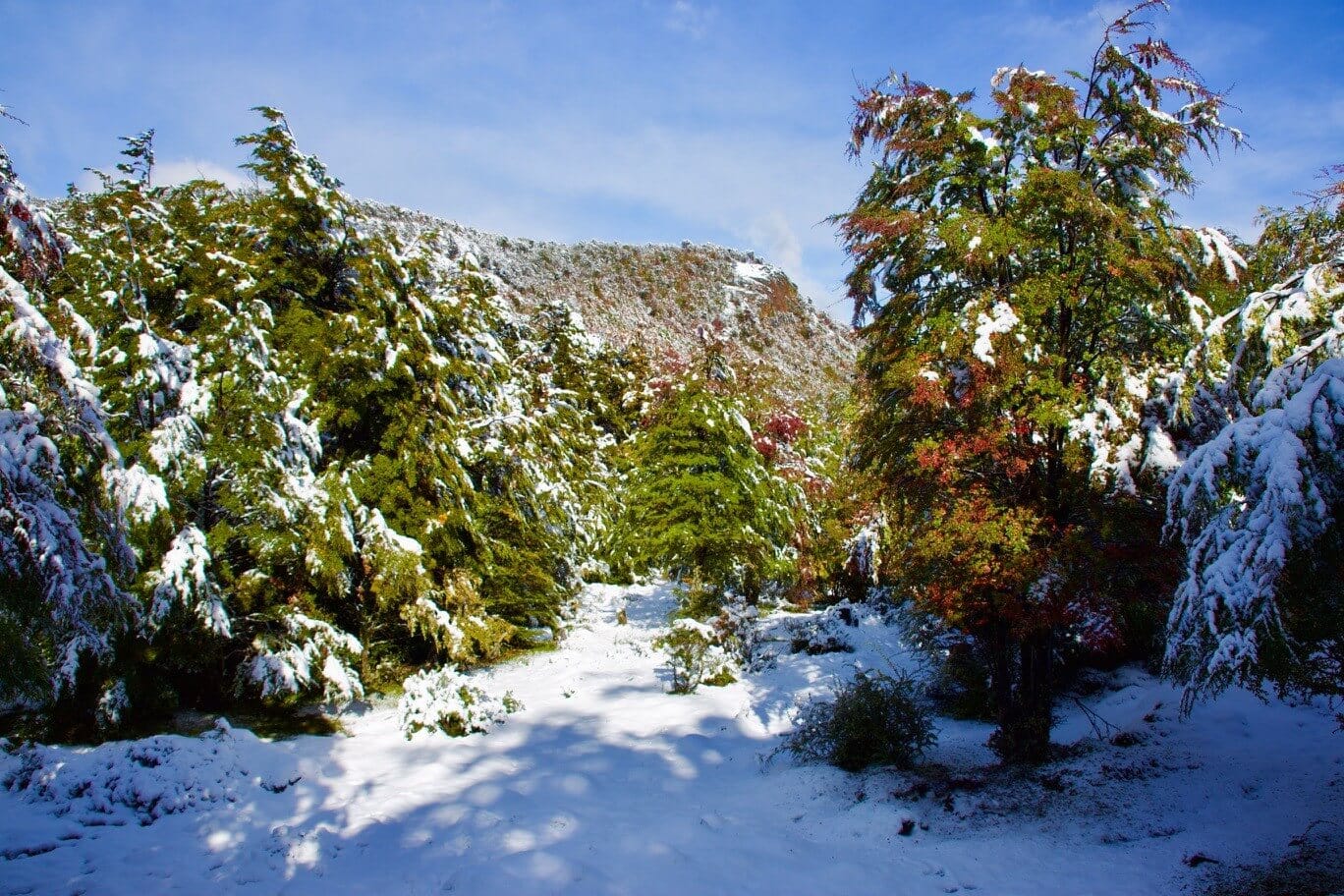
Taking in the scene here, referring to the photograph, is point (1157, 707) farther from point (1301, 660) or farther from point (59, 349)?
point (59, 349)

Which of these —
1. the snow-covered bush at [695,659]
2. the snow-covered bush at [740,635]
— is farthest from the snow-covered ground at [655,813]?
the snow-covered bush at [740,635]

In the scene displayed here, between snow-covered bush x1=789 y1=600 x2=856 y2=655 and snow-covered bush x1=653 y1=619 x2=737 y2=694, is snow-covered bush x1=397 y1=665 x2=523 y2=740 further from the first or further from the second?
snow-covered bush x1=789 y1=600 x2=856 y2=655

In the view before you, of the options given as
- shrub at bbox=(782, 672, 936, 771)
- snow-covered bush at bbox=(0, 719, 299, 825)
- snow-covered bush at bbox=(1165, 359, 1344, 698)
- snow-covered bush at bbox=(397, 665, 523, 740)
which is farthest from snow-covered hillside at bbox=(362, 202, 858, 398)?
snow-covered bush at bbox=(1165, 359, 1344, 698)

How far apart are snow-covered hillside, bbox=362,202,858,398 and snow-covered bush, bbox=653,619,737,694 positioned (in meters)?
40.2

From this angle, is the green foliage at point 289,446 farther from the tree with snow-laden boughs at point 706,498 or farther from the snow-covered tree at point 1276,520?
the snow-covered tree at point 1276,520

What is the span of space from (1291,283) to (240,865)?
8605mm

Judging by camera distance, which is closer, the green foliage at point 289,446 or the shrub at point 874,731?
the green foliage at point 289,446

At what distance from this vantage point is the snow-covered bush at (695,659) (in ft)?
35.4

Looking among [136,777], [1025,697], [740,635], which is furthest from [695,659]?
[136,777]

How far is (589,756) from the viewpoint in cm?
806

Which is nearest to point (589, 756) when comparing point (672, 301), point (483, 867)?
point (483, 867)

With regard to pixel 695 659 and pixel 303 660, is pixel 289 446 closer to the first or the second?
pixel 303 660

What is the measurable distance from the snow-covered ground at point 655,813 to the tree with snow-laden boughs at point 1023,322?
1.34 meters

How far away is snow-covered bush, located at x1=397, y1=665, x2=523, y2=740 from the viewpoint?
8.34 metres
